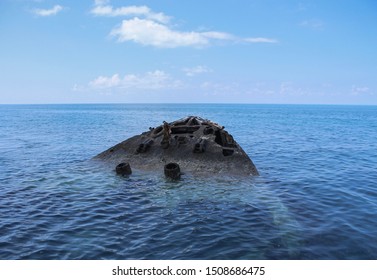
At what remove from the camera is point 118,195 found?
603 inches

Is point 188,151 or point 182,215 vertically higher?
point 188,151

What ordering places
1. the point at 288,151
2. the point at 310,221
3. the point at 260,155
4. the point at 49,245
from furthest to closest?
the point at 288,151 → the point at 260,155 → the point at 310,221 → the point at 49,245

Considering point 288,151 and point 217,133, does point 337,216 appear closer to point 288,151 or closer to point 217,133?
point 217,133

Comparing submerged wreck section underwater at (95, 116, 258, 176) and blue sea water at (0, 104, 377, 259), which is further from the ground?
submerged wreck section underwater at (95, 116, 258, 176)

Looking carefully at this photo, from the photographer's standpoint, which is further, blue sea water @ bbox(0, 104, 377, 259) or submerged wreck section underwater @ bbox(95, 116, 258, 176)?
submerged wreck section underwater @ bbox(95, 116, 258, 176)

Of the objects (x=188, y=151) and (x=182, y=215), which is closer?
(x=182, y=215)

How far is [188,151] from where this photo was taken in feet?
63.6

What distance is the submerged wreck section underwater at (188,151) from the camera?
1856 cm

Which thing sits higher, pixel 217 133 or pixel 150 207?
pixel 217 133

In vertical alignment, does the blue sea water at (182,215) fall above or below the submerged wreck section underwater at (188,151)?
below

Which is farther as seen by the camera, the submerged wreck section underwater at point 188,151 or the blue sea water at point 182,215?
the submerged wreck section underwater at point 188,151

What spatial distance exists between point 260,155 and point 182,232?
20.0 meters

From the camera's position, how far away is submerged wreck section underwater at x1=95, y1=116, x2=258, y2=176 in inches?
731

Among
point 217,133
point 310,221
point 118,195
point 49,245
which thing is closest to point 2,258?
point 49,245
